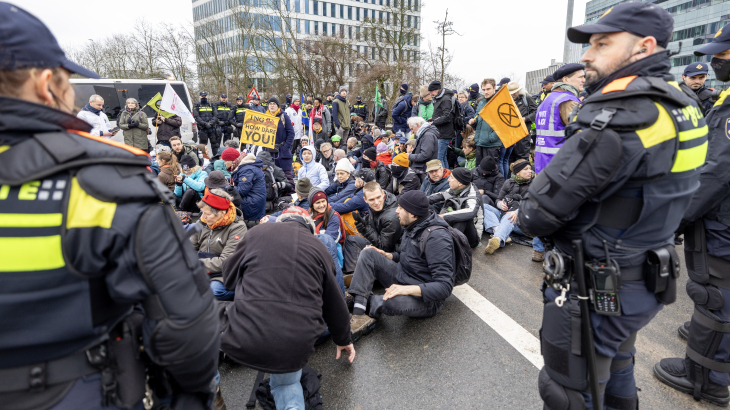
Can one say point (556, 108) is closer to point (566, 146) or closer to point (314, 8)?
point (566, 146)

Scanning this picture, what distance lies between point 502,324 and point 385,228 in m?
1.97

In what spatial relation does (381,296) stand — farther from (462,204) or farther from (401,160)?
(401,160)

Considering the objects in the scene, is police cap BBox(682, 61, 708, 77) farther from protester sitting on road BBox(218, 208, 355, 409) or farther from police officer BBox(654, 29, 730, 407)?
protester sitting on road BBox(218, 208, 355, 409)

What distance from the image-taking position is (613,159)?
5.57 feet

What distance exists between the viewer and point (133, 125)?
30.4 feet

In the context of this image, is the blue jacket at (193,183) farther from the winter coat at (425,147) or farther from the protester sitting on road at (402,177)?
the winter coat at (425,147)

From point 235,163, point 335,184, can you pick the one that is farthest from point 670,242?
point 235,163

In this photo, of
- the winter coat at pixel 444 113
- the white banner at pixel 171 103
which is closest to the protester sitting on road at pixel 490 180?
the winter coat at pixel 444 113

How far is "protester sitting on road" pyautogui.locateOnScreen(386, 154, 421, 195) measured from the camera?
23.2 feet

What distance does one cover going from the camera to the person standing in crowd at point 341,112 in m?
13.2

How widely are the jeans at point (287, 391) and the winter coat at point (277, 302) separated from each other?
152mm

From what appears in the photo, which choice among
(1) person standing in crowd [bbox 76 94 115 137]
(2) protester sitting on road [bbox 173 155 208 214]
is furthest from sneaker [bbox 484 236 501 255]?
(1) person standing in crowd [bbox 76 94 115 137]

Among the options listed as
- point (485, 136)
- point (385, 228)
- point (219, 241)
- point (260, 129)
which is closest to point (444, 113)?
point (485, 136)

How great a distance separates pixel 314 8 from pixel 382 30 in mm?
47015
